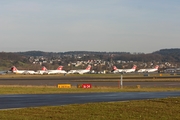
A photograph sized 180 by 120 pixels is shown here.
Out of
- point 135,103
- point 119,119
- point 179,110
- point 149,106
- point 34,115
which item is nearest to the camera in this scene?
point 119,119

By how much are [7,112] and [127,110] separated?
6079 millimetres

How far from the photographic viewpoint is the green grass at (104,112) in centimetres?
1962

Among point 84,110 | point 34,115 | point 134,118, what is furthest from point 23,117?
point 134,118

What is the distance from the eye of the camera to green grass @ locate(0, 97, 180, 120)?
64.4 ft

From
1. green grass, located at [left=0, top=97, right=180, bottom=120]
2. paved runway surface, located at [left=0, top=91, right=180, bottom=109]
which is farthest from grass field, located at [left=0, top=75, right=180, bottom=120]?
paved runway surface, located at [left=0, top=91, right=180, bottom=109]

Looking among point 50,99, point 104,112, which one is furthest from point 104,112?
point 50,99

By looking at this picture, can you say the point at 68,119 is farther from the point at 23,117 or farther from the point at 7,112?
the point at 7,112

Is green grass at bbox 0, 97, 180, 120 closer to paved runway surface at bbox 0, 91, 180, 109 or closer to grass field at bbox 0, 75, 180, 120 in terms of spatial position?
grass field at bbox 0, 75, 180, 120

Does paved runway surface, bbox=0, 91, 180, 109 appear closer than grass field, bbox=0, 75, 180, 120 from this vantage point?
No

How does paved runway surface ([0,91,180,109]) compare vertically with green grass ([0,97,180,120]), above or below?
above

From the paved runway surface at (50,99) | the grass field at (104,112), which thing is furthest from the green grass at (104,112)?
the paved runway surface at (50,99)

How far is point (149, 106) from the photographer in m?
23.8

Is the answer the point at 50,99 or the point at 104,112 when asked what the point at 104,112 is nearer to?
the point at 104,112

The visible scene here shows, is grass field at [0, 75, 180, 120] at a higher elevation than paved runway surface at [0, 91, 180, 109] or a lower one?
lower
